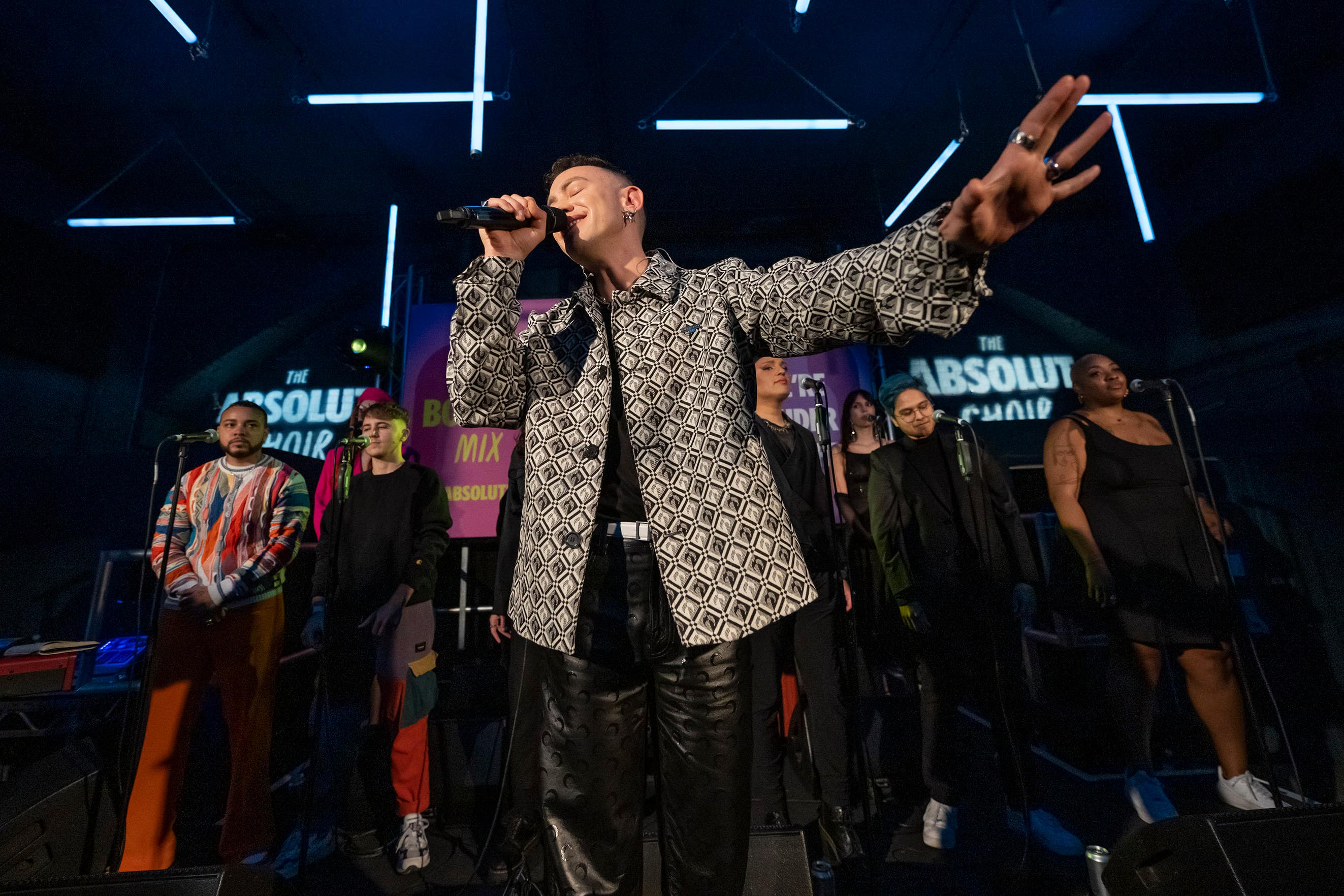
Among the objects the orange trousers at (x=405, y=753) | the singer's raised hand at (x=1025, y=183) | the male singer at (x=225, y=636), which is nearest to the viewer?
the singer's raised hand at (x=1025, y=183)

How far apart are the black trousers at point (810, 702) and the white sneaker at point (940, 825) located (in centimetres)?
38

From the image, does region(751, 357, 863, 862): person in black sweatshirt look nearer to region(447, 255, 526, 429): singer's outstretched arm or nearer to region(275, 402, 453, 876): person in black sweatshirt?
region(447, 255, 526, 429): singer's outstretched arm

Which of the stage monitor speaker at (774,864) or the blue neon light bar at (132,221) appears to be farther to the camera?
the blue neon light bar at (132,221)

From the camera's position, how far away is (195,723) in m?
2.67

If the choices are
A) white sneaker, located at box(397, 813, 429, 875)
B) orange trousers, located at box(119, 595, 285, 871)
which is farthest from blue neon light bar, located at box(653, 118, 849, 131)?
white sneaker, located at box(397, 813, 429, 875)

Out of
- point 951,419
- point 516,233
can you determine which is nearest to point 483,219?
point 516,233

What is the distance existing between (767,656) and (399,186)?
6.55 metres

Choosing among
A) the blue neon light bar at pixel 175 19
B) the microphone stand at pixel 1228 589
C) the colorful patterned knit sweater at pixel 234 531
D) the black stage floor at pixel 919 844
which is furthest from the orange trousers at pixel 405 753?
the blue neon light bar at pixel 175 19

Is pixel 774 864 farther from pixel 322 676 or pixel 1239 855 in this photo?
pixel 322 676

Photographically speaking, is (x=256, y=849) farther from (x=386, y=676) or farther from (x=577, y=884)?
(x=577, y=884)

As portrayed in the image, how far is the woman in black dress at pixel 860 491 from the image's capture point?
3725 mm

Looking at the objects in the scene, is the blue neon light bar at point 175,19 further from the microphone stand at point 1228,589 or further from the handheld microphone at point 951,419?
the microphone stand at point 1228,589

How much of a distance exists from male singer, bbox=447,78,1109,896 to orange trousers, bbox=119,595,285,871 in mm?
2357

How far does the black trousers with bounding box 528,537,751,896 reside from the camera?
1.04m
